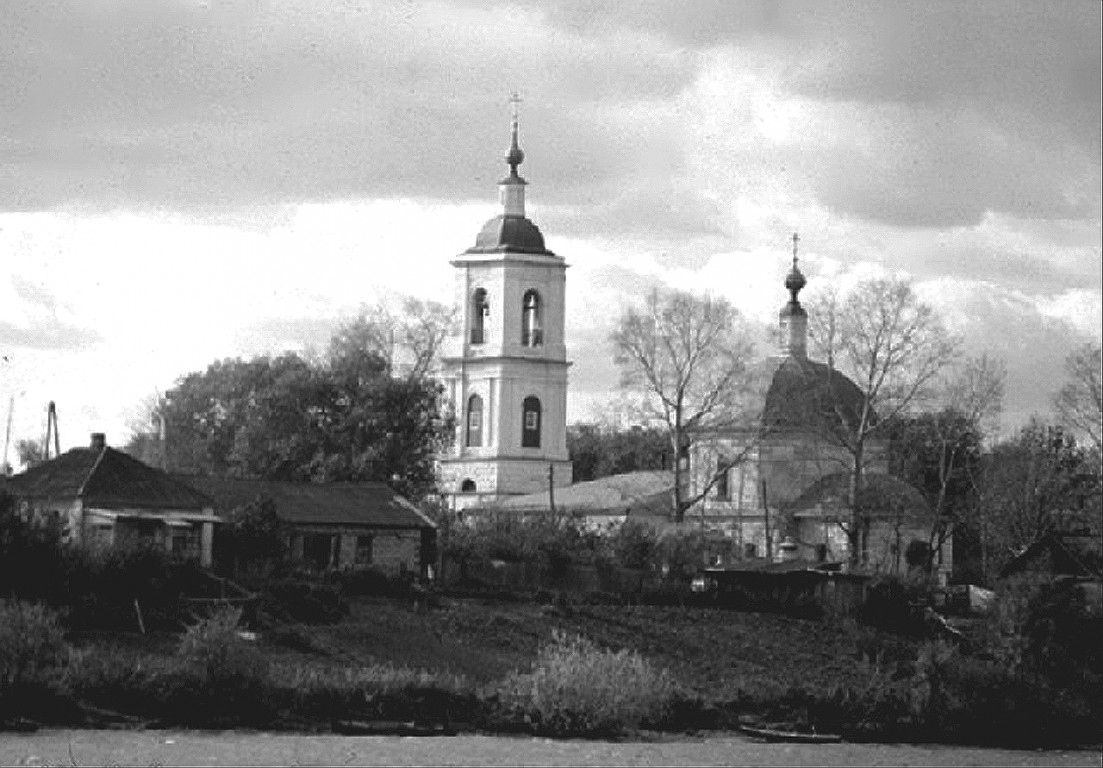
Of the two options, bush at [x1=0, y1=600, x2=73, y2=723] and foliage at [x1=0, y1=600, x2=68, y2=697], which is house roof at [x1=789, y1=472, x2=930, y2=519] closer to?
foliage at [x1=0, y1=600, x2=68, y2=697]

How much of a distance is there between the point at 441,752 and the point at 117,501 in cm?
1863

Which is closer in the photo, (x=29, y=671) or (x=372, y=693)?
(x=29, y=671)

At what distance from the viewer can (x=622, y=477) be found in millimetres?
97188

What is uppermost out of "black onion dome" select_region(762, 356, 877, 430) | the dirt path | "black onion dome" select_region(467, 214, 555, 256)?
"black onion dome" select_region(467, 214, 555, 256)

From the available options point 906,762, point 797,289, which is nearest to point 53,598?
point 906,762

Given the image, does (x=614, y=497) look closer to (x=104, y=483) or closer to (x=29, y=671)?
(x=104, y=483)

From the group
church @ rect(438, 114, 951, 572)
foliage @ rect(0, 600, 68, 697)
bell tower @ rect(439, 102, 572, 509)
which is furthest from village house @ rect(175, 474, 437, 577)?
bell tower @ rect(439, 102, 572, 509)

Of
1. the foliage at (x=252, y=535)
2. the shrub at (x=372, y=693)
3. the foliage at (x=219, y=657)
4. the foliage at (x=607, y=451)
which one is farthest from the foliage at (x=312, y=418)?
the foliage at (x=219, y=657)

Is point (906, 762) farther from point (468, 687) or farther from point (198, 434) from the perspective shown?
point (198, 434)

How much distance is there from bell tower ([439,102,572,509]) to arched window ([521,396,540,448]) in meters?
0.04

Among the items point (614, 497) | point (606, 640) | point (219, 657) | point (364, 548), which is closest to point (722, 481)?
point (614, 497)

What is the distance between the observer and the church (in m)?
78.3

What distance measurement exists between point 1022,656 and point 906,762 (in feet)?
26.2

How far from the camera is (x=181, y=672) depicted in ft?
148
